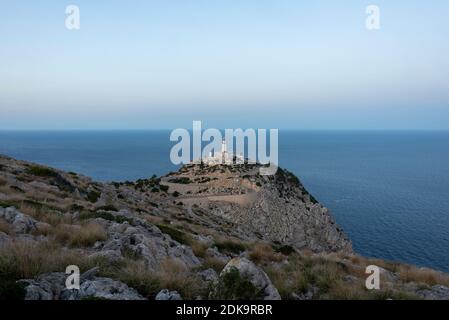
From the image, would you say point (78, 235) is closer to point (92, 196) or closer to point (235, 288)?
point (235, 288)

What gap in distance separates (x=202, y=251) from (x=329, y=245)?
56306 millimetres

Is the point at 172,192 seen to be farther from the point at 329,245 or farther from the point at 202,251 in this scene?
the point at 202,251

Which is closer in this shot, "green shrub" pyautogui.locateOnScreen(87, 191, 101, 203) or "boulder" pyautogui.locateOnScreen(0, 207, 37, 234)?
"boulder" pyautogui.locateOnScreen(0, 207, 37, 234)

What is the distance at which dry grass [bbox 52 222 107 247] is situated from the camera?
409 inches

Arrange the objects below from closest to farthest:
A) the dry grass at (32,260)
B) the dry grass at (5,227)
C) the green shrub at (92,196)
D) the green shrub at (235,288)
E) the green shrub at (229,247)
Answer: the dry grass at (32,260)
the green shrub at (235,288)
the dry grass at (5,227)
the green shrub at (229,247)
the green shrub at (92,196)

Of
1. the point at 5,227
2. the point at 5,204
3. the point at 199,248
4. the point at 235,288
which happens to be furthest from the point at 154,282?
the point at 5,204

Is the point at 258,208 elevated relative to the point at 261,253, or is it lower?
lower

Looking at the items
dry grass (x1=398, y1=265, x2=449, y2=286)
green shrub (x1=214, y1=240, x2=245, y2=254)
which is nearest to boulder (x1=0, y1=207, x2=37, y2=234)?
green shrub (x1=214, y1=240, x2=245, y2=254)

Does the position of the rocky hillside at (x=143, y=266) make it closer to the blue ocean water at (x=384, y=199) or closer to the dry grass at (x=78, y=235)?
the dry grass at (x=78, y=235)

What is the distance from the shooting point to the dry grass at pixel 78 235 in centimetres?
1040

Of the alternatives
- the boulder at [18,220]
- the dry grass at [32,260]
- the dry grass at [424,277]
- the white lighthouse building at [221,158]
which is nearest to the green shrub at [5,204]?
the boulder at [18,220]

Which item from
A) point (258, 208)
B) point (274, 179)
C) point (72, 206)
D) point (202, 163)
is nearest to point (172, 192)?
point (258, 208)

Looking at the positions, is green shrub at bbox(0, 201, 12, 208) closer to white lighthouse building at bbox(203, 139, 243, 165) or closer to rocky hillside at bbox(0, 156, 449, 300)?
rocky hillside at bbox(0, 156, 449, 300)
